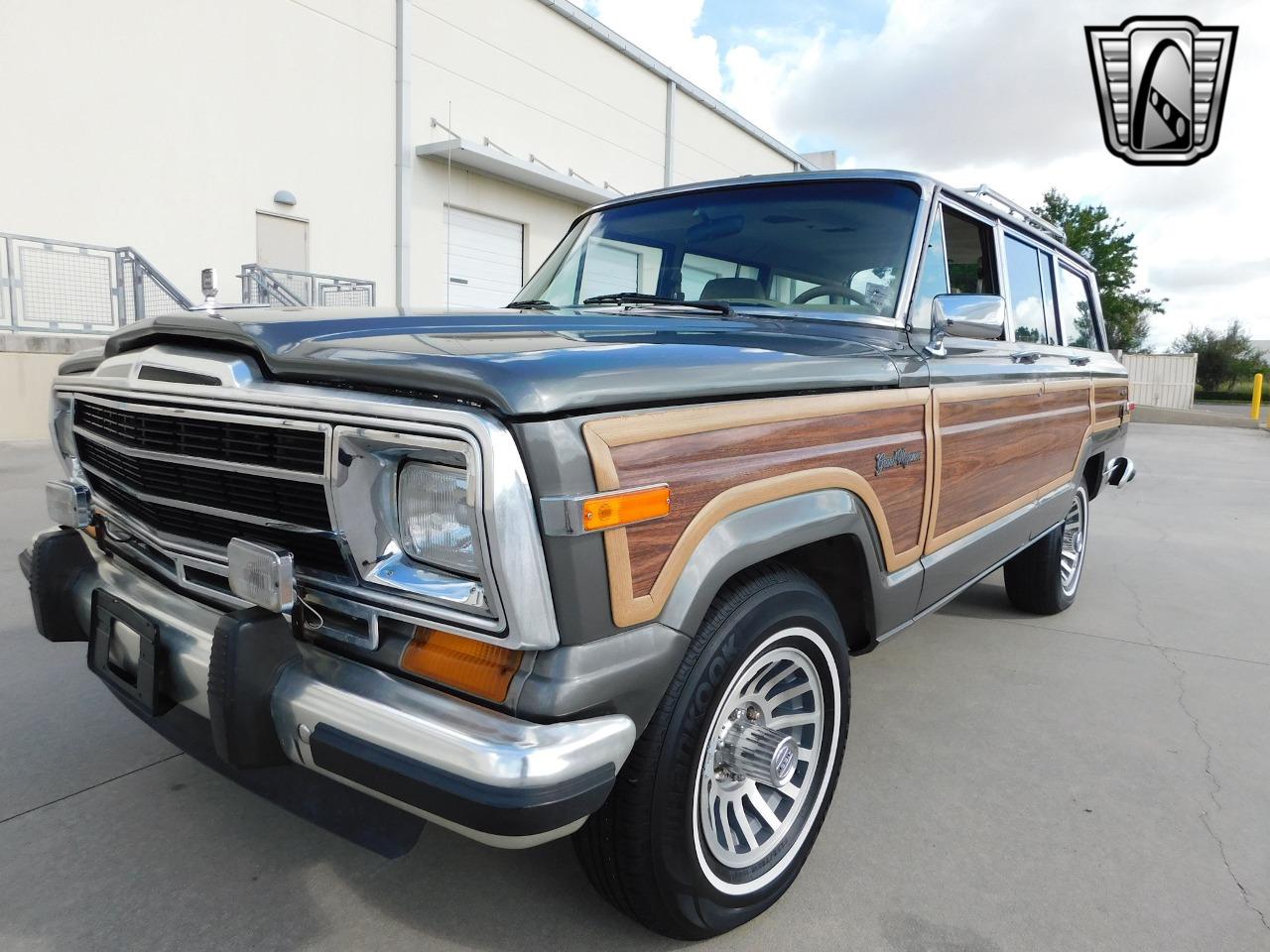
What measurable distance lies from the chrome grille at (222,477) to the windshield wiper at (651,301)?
1480 mm

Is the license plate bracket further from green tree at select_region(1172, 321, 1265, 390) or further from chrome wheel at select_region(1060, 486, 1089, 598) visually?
green tree at select_region(1172, 321, 1265, 390)

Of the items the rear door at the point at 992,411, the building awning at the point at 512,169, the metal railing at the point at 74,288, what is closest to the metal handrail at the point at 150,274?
the metal railing at the point at 74,288

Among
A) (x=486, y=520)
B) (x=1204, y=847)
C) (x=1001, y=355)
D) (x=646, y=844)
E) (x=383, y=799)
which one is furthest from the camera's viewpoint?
(x=1001, y=355)

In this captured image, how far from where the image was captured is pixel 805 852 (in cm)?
211

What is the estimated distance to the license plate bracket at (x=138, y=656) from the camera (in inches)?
70.9

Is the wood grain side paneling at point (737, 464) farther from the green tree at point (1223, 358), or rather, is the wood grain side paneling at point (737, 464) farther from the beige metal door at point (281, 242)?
the green tree at point (1223, 358)

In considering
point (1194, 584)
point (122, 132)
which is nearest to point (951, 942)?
point (1194, 584)

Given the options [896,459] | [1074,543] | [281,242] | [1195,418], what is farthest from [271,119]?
[1195,418]

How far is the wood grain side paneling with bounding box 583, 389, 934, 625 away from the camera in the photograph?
1512mm

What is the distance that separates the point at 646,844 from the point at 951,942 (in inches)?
32.8

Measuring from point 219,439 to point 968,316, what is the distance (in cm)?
209

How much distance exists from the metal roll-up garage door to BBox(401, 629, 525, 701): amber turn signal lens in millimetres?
14736

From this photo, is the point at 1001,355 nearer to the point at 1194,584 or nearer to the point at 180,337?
the point at 180,337

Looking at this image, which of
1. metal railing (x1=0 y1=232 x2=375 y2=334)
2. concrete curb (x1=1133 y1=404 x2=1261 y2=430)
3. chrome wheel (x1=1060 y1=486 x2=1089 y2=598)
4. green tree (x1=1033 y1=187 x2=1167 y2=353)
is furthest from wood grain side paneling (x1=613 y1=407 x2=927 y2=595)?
green tree (x1=1033 y1=187 x2=1167 y2=353)
